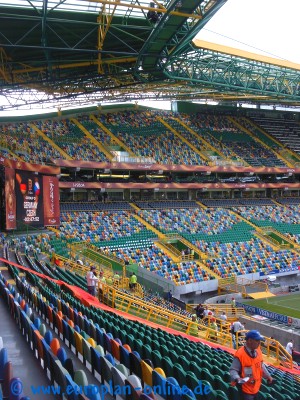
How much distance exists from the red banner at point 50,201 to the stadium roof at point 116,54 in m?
5.68

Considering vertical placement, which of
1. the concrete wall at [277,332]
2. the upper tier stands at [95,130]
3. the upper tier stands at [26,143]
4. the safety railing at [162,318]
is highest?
the upper tier stands at [95,130]

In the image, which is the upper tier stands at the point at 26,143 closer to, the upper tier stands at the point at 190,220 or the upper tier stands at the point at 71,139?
the upper tier stands at the point at 71,139

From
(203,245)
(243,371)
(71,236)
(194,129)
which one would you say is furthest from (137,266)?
(194,129)

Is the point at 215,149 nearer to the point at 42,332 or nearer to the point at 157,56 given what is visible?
the point at 157,56

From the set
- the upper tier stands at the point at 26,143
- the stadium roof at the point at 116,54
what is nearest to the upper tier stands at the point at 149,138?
the stadium roof at the point at 116,54

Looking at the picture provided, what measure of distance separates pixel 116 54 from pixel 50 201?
27.9 ft

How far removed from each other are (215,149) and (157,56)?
2321 centimetres

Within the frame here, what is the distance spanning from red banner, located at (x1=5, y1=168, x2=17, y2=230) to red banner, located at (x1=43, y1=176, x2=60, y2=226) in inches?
101

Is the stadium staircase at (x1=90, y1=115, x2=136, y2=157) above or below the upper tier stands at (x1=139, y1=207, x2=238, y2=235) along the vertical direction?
above

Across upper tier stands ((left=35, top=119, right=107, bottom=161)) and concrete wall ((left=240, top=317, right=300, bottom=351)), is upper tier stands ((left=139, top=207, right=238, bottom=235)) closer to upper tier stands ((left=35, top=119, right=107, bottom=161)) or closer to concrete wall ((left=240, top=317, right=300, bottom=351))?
upper tier stands ((left=35, top=119, right=107, bottom=161))

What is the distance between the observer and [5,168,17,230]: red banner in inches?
784

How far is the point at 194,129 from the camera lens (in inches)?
1817

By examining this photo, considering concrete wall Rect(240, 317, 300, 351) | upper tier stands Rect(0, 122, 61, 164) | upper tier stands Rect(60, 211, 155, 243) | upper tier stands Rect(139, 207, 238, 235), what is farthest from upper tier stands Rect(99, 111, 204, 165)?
concrete wall Rect(240, 317, 300, 351)

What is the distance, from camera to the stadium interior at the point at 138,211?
656 cm
